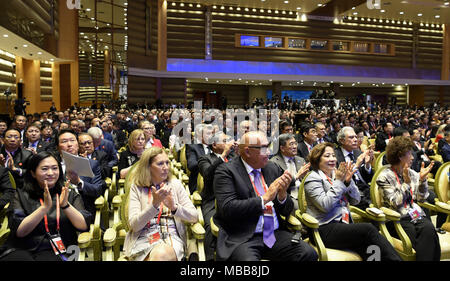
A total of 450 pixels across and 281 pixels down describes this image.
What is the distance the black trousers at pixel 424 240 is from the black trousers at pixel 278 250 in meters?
0.88

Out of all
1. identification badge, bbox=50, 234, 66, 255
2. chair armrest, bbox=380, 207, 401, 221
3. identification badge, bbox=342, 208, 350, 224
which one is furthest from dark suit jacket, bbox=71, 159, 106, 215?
chair armrest, bbox=380, 207, 401, 221

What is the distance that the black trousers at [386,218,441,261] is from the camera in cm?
275

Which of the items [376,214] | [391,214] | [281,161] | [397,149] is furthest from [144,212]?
[397,149]

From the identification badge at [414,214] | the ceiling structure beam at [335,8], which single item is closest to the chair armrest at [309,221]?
the identification badge at [414,214]

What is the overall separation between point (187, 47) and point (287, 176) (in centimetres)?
2193

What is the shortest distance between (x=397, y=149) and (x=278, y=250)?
1.47 metres

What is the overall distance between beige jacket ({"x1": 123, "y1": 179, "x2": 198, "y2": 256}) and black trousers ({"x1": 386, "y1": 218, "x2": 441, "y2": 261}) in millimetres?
1711

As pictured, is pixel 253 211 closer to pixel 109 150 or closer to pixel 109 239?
pixel 109 239

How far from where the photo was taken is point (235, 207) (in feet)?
8.18

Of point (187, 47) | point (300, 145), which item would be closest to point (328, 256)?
point (300, 145)

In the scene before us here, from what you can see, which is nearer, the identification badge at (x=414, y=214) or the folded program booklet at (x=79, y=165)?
the folded program booklet at (x=79, y=165)

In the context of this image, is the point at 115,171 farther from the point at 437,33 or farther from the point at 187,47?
the point at 437,33

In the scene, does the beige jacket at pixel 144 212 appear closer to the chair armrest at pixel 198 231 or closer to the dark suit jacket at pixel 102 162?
the chair armrest at pixel 198 231

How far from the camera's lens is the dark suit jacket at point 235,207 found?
8.16 ft
